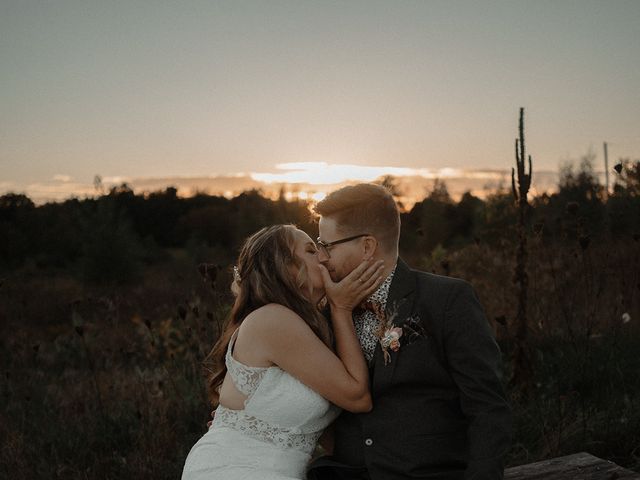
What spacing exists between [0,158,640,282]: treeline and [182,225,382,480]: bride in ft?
27.5

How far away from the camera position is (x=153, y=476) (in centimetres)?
469

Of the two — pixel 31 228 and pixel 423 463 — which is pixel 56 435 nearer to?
pixel 423 463

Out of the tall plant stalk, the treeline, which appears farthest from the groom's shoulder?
the treeline

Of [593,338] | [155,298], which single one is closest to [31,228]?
[155,298]

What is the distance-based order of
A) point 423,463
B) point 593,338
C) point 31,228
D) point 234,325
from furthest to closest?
point 31,228, point 593,338, point 234,325, point 423,463

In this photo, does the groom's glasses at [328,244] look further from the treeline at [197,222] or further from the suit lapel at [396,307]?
the treeline at [197,222]

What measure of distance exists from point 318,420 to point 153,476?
7.47ft

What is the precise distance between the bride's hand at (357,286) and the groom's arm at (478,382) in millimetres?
351

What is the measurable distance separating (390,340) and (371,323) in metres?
0.28

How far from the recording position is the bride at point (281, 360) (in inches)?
111

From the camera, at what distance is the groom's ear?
293 cm

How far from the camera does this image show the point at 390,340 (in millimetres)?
2717

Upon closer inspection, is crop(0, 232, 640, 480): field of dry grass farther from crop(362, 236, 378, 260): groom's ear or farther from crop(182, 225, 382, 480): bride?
crop(362, 236, 378, 260): groom's ear

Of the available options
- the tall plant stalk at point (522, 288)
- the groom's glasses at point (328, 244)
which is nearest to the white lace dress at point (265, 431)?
the groom's glasses at point (328, 244)
